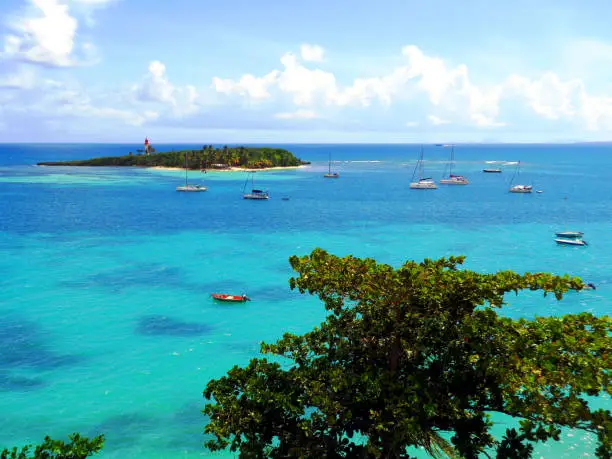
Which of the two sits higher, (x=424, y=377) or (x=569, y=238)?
(x=424, y=377)

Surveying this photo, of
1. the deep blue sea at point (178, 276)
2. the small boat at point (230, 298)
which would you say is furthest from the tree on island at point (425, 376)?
the small boat at point (230, 298)

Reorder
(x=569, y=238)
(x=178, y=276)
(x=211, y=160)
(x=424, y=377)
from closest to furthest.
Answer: (x=424, y=377) → (x=178, y=276) → (x=569, y=238) → (x=211, y=160)

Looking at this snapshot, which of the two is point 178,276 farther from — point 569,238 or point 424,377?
point 569,238

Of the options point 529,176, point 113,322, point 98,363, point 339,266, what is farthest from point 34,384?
point 529,176

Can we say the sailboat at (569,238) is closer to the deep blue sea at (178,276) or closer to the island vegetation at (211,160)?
the deep blue sea at (178,276)

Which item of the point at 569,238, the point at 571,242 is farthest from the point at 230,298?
the point at 569,238

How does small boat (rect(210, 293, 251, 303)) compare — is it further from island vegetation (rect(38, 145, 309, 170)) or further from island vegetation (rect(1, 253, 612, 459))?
island vegetation (rect(38, 145, 309, 170))

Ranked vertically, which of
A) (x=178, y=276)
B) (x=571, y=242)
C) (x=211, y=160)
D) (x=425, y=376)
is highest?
(x=211, y=160)
